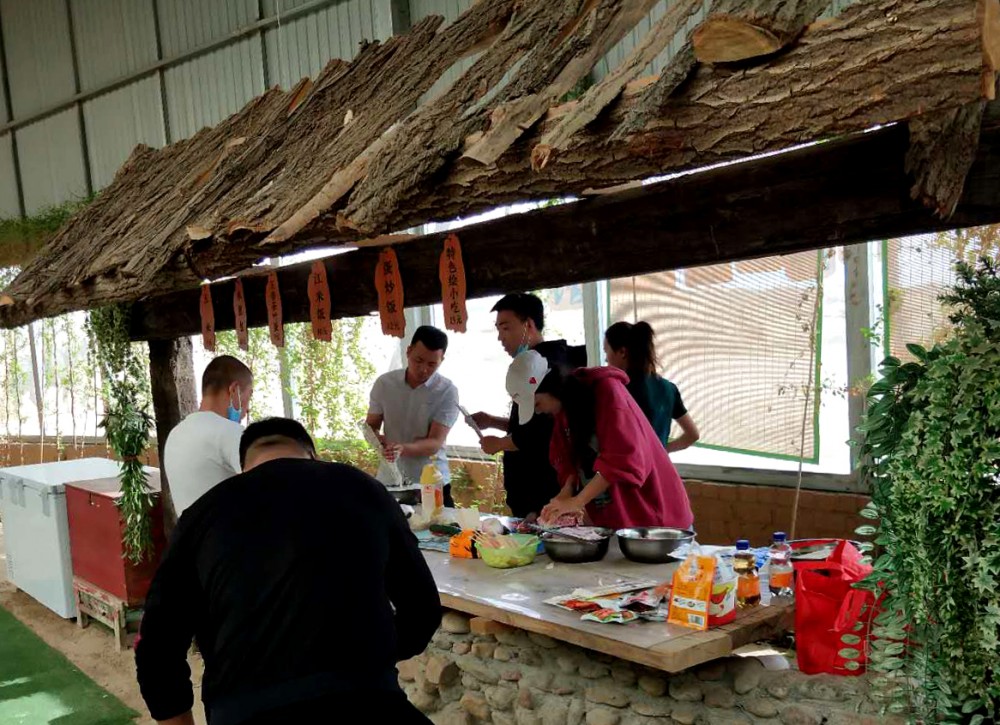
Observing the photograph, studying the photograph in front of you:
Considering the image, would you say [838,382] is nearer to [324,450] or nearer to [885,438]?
[885,438]

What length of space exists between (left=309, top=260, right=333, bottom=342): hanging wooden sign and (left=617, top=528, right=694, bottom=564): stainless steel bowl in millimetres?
1690

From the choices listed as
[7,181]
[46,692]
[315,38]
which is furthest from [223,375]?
[7,181]

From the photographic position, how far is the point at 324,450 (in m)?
9.09

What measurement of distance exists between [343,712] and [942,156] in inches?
70.6

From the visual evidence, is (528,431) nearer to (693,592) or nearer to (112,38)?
(693,592)

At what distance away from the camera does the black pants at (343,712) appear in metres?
1.85

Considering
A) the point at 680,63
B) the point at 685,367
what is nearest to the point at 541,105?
the point at 680,63

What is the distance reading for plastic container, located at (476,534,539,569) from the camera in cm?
360

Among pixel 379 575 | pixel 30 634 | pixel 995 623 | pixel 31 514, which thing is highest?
pixel 379 575

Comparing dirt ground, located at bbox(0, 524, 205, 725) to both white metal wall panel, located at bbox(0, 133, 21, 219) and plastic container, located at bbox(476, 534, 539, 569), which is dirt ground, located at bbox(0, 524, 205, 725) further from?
white metal wall panel, located at bbox(0, 133, 21, 219)

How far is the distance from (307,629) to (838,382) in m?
4.25

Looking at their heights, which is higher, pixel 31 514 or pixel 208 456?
pixel 208 456

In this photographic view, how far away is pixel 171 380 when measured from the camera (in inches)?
227

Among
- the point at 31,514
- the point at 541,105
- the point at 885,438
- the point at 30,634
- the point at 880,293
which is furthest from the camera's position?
the point at 31,514
